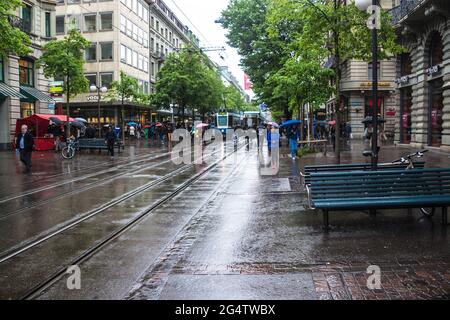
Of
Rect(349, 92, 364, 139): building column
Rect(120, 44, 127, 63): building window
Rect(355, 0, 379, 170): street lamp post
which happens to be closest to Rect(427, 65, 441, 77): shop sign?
Rect(355, 0, 379, 170): street lamp post

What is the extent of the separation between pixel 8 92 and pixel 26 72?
202 inches

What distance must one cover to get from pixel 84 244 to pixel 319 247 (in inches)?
139

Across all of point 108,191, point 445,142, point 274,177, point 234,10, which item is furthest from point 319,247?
point 234,10

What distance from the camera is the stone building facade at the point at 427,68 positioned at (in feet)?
75.3

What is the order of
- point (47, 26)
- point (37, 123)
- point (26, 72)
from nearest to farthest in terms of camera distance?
point (37, 123) < point (26, 72) < point (47, 26)

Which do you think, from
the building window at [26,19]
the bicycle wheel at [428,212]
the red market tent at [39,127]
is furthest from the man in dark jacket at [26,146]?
the building window at [26,19]

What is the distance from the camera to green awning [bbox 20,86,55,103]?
33.6 meters

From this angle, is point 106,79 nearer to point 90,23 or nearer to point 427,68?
point 90,23

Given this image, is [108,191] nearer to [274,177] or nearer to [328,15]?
[274,177]

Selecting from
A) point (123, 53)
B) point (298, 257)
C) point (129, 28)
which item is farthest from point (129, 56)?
point (298, 257)

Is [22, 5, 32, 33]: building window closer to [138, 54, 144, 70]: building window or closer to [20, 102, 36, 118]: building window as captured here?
[20, 102, 36, 118]: building window

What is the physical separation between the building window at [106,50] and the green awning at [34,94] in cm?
1907

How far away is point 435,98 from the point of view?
2534cm

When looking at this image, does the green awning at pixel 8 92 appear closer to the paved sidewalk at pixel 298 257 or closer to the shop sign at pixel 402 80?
the paved sidewalk at pixel 298 257
